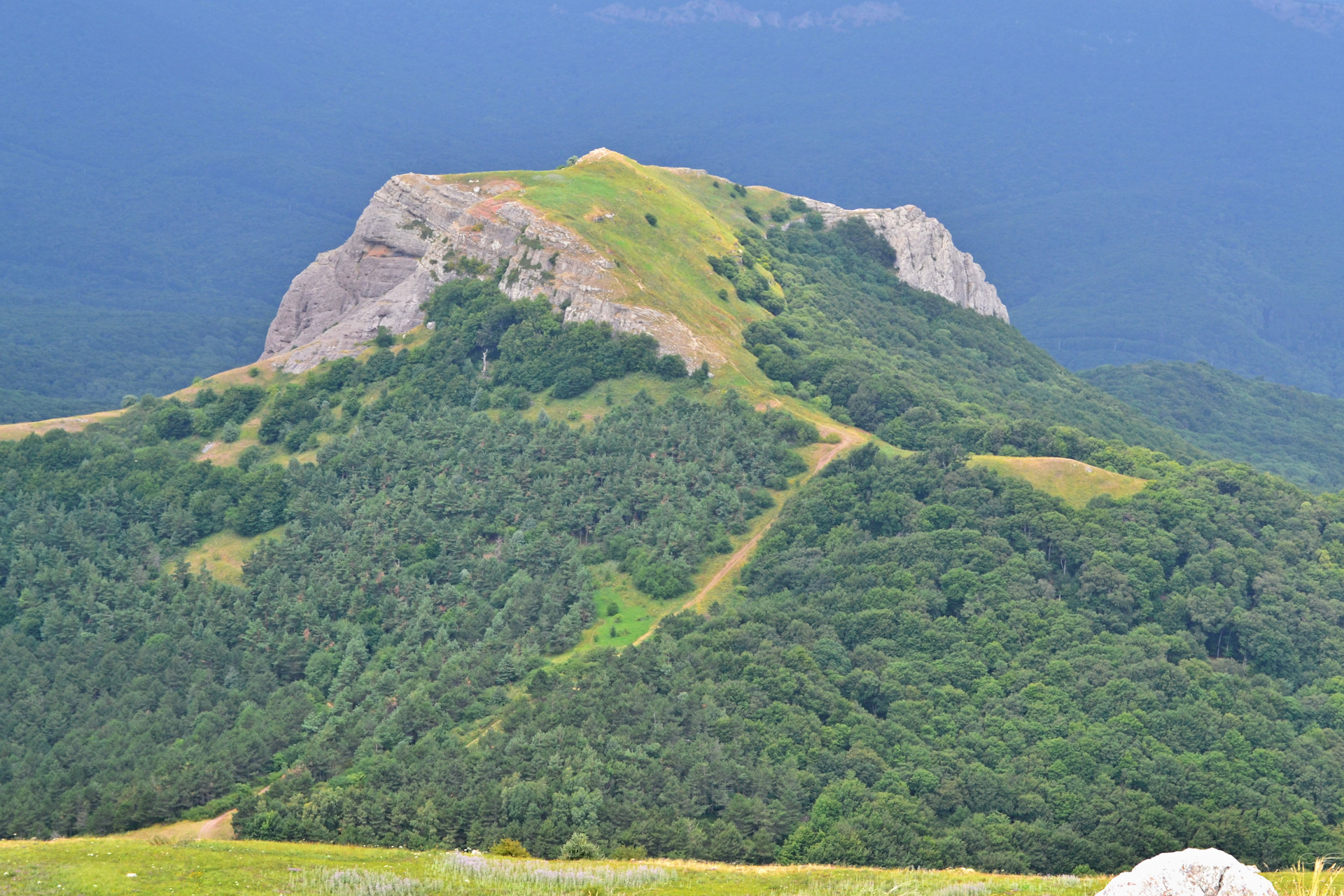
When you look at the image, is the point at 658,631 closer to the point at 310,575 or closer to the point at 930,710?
the point at 930,710

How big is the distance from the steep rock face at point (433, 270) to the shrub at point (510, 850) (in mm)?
57964

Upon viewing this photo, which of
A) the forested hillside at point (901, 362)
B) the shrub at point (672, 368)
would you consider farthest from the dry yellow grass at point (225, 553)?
the forested hillside at point (901, 362)

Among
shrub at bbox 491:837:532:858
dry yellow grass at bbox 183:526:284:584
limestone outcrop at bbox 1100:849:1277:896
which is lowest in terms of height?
shrub at bbox 491:837:532:858

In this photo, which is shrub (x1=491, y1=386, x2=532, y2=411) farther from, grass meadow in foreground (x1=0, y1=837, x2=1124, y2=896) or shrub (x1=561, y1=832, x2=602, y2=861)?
grass meadow in foreground (x1=0, y1=837, x2=1124, y2=896)

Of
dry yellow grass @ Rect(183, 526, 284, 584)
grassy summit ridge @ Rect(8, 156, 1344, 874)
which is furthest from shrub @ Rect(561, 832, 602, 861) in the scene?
dry yellow grass @ Rect(183, 526, 284, 584)

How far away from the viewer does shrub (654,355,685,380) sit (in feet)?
375

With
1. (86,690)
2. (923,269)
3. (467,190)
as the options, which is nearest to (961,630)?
(86,690)

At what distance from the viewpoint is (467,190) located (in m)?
132

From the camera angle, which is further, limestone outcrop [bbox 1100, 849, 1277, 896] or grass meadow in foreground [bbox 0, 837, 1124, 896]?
grass meadow in foreground [bbox 0, 837, 1124, 896]

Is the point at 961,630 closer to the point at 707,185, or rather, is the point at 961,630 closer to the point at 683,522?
the point at 683,522

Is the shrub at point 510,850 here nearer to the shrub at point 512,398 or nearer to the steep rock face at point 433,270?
the shrub at point 512,398

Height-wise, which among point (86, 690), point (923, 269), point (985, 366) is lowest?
point (86, 690)

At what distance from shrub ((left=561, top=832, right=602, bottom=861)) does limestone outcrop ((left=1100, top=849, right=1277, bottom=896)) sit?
35.8 meters

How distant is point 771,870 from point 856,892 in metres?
10.2
